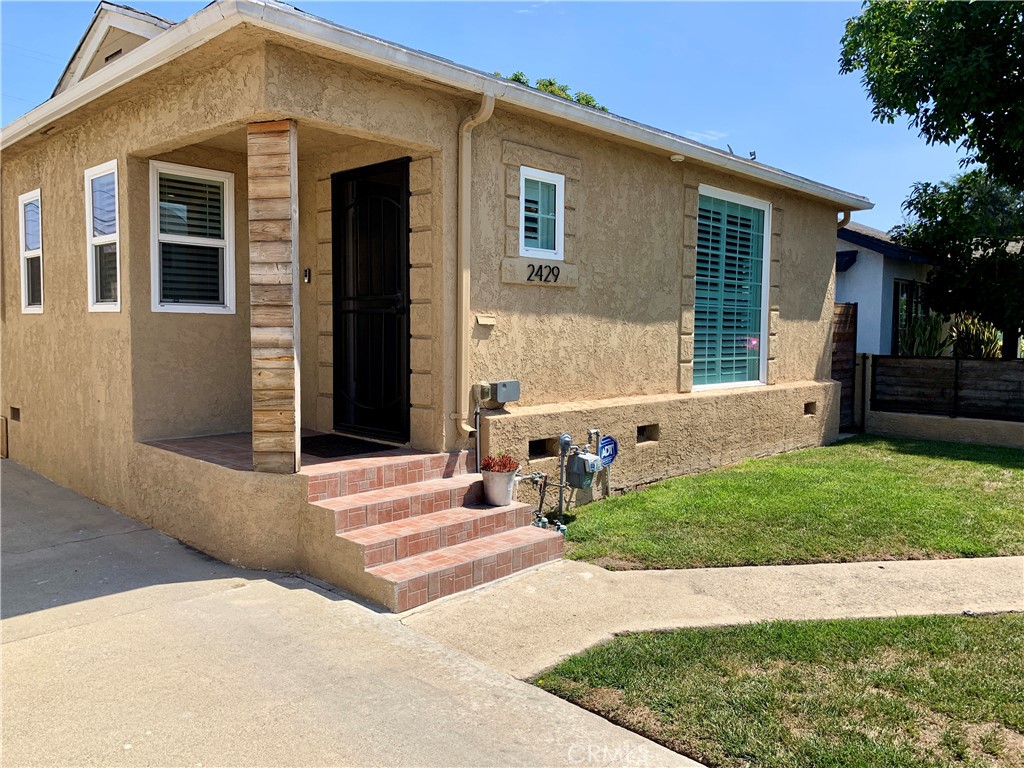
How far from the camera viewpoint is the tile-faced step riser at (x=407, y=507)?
16.7ft

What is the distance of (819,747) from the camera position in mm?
3053

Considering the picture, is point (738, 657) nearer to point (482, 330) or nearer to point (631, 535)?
point (631, 535)

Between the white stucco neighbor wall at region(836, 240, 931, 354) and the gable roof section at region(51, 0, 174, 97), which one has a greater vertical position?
the gable roof section at region(51, 0, 174, 97)

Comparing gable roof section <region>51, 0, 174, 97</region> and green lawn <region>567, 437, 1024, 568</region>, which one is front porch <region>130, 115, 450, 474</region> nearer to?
gable roof section <region>51, 0, 174, 97</region>

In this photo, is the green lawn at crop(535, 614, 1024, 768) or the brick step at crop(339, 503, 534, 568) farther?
the brick step at crop(339, 503, 534, 568)

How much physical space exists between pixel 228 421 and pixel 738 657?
510 cm

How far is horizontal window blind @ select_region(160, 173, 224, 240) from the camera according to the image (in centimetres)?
659

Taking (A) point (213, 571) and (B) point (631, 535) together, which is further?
(B) point (631, 535)

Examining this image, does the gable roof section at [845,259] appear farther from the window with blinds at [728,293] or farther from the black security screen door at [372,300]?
the black security screen door at [372,300]

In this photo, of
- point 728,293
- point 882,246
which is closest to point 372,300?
point 728,293

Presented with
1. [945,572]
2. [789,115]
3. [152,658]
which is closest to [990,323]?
[789,115]

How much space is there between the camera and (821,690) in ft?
11.6

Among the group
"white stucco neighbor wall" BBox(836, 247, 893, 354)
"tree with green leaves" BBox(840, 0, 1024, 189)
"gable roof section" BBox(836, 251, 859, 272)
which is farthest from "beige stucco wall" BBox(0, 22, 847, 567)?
"gable roof section" BBox(836, 251, 859, 272)

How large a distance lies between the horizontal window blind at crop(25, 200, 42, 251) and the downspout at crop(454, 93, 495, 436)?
4.94 metres
